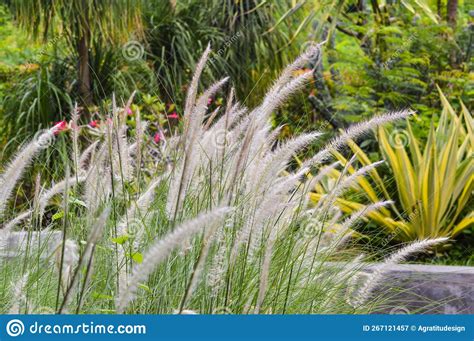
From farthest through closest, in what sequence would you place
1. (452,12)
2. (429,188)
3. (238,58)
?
1. (238,58)
2. (452,12)
3. (429,188)

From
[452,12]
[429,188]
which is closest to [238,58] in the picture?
[452,12]

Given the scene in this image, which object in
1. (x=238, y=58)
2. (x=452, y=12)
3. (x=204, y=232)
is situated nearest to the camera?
(x=204, y=232)

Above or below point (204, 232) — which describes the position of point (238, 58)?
below

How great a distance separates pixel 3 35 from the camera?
1174cm

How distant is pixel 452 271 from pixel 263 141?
1.36 meters

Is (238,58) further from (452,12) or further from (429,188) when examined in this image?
(429,188)

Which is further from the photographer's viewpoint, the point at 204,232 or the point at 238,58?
the point at 238,58

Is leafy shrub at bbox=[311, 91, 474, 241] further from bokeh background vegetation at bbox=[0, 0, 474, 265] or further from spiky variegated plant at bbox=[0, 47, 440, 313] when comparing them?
spiky variegated plant at bbox=[0, 47, 440, 313]

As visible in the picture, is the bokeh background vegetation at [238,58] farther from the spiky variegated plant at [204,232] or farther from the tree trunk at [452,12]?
the spiky variegated plant at [204,232]

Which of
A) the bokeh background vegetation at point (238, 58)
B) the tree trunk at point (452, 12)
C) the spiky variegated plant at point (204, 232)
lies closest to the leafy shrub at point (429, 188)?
the bokeh background vegetation at point (238, 58)

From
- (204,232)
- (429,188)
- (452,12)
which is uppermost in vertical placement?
(204,232)

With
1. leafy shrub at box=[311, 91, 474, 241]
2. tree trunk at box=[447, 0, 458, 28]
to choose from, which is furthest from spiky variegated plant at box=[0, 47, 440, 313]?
tree trunk at box=[447, 0, 458, 28]

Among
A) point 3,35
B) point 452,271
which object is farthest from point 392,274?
point 3,35

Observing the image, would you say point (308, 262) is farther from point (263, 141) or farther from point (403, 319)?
point (403, 319)
